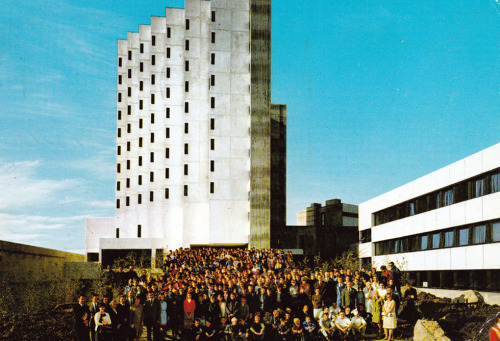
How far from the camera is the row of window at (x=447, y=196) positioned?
37.5 metres

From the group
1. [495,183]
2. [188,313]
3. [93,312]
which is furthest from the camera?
[495,183]

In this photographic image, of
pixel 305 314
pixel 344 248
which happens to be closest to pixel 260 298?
pixel 305 314

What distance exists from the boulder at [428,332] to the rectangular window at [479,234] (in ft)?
58.6

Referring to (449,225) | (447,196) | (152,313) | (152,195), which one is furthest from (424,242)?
(152,195)

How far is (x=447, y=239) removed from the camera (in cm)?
4472

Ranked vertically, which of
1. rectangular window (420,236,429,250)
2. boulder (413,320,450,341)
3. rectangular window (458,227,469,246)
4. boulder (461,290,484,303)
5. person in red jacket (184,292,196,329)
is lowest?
boulder (461,290,484,303)

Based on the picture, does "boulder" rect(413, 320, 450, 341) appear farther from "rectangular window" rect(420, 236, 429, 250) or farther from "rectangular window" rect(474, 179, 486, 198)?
"rectangular window" rect(420, 236, 429, 250)

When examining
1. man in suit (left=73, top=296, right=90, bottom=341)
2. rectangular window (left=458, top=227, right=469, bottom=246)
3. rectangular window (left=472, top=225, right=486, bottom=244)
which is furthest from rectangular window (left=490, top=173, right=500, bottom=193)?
man in suit (left=73, top=296, right=90, bottom=341)

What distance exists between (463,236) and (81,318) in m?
30.5

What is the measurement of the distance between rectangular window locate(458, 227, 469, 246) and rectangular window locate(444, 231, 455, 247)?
1.10 meters

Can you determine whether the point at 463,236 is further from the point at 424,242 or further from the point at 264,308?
the point at 264,308

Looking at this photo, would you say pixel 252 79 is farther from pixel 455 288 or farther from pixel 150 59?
pixel 455 288

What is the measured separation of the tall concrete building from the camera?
2911 inches

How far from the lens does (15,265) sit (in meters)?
37.8
